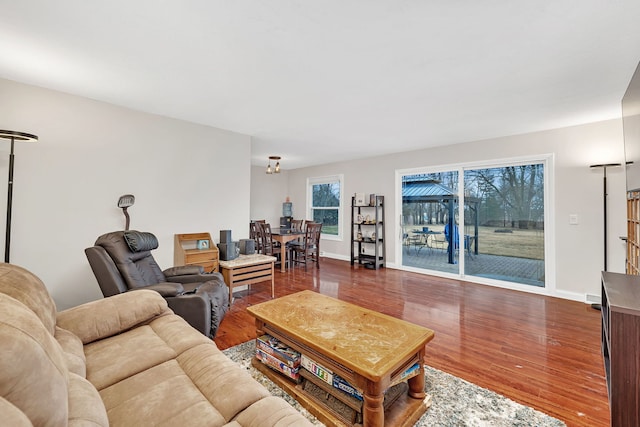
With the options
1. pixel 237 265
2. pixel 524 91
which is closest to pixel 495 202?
pixel 524 91

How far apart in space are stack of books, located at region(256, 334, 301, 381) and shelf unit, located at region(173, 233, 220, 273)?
69.1 inches

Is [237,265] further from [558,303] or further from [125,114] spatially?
[558,303]

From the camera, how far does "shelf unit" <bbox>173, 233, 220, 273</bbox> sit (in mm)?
3478

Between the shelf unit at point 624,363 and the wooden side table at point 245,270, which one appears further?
the wooden side table at point 245,270

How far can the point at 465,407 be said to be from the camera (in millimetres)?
1731

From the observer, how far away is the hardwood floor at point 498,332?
191 cm

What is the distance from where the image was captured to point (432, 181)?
→ 17.2 feet

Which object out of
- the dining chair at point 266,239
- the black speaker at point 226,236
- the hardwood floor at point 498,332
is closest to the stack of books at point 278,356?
the hardwood floor at point 498,332

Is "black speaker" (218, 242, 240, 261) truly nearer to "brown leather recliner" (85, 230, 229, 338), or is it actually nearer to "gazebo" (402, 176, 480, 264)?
"brown leather recliner" (85, 230, 229, 338)

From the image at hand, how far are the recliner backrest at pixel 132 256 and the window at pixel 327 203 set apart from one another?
459cm

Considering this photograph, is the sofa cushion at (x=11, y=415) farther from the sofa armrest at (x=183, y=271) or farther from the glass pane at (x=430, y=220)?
the glass pane at (x=430, y=220)

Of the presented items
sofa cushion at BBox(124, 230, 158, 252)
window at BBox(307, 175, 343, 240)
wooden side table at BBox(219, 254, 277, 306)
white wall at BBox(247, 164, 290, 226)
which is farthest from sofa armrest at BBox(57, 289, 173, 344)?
white wall at BBox(247, 164, 290, 226)

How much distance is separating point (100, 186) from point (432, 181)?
5.11 m

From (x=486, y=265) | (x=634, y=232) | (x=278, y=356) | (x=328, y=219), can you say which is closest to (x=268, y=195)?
(x=328, y=219)
